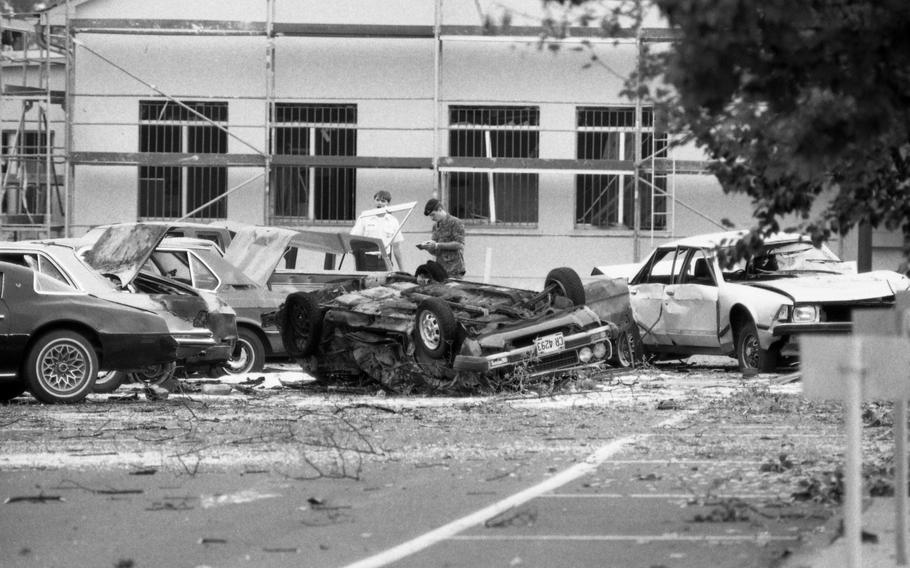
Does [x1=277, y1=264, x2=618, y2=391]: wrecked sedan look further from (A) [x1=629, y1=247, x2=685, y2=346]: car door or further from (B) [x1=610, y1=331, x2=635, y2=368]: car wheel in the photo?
(A) [x1=629, y1=247, x2=685, y2=346]: car door

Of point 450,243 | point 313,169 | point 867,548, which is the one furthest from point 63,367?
point 313,169

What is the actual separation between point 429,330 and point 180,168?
15130 millimetres

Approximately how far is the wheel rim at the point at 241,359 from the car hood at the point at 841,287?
5828 millimetres

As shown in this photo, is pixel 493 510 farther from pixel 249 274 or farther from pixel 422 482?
pixel 249 274

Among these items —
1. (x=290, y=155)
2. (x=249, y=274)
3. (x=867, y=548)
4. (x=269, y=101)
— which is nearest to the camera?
(x=867, y=548)

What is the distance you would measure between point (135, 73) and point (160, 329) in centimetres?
Result: 1461

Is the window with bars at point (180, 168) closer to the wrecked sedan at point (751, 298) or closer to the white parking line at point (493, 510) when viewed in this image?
the wrecked sedan at point (751, 298)

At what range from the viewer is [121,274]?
16.5 metres

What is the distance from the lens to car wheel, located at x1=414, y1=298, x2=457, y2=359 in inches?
594

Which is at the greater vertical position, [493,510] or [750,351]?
[750,351]

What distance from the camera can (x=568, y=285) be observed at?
1630 centimetres

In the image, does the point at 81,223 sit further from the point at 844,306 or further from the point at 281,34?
the point at 844,306

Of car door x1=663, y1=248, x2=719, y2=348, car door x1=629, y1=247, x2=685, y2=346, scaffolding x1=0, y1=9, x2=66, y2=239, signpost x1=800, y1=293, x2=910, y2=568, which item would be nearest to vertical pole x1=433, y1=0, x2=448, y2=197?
scaffolding x1=0, y1=9, x2=66, y2=239

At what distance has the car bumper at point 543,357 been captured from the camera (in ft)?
49.0
